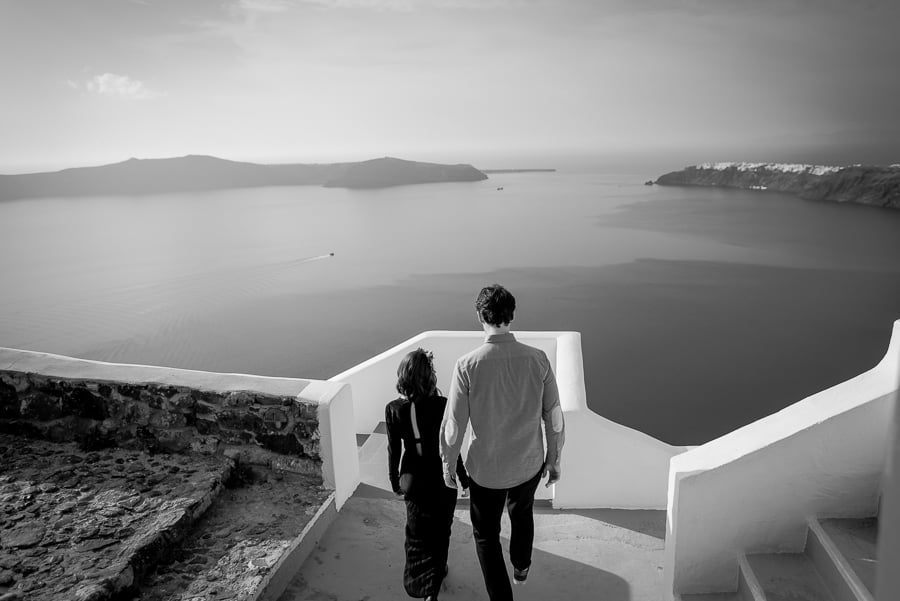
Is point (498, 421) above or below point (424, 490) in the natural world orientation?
above

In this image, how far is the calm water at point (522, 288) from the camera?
91.5 ft

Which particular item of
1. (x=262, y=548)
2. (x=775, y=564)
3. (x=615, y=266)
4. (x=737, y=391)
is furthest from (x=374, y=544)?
(x=615, y=266)

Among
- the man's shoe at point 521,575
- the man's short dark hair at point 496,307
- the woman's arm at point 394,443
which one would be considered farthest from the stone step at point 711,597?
the man's short dark hair at point 496,307

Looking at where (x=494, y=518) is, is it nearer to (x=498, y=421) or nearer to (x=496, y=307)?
(x=498, y=421)

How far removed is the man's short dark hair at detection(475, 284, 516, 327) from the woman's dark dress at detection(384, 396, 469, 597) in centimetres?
40

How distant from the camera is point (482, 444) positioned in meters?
→ 2.00

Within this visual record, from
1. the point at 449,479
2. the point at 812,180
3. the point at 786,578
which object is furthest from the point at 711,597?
the point at 812,180

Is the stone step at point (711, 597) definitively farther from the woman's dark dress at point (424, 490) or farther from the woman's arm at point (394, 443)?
the woman's arm at point (394, 443)

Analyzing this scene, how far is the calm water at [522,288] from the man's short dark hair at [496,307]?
21829mm

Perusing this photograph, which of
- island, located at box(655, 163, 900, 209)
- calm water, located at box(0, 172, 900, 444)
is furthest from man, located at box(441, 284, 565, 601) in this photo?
island, located at box(655, 163, 900, 209)

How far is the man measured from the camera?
1.95 metres

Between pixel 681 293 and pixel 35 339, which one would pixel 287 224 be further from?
pixel 681 293

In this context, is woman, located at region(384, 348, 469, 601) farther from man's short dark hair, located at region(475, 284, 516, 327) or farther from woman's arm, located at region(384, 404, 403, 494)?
man's short dark hair, located at region(475, 284, 516, 327)

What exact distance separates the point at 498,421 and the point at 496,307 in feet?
1.30
